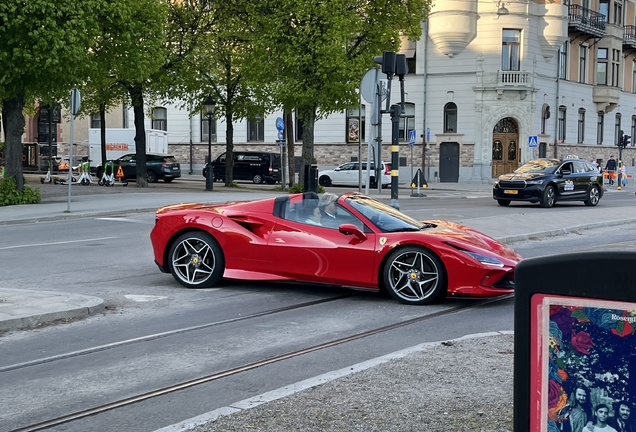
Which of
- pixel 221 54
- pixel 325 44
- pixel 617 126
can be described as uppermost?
pixel 221 54

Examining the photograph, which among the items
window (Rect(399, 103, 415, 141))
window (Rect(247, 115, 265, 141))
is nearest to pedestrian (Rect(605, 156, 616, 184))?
window (Rect(399, 103, 415, 141))

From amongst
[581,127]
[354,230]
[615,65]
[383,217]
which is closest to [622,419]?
[354,230]

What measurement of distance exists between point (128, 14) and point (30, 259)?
589 inches

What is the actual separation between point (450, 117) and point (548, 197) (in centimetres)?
2293

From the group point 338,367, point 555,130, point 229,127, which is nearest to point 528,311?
point 338,367

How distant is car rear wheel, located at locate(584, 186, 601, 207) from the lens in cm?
2780

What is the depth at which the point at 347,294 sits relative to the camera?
9.88 m

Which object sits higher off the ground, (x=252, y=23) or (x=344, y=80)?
(x=252, y=23)

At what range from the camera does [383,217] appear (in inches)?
380

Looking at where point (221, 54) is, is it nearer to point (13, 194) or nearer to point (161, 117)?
point (13, 194)

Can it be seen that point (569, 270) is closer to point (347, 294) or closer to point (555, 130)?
point (347, 294)

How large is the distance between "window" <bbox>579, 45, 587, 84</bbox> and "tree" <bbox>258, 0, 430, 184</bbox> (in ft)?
79.7

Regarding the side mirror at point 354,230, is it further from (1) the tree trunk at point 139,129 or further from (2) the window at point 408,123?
(2) the window at point 408,123

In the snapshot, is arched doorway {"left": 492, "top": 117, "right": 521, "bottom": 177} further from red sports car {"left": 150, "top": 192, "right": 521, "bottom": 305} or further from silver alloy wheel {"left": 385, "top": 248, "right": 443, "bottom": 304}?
silver alloy wheel {"left": 385, "top": 248, "right": 443, "bottom": 304}
